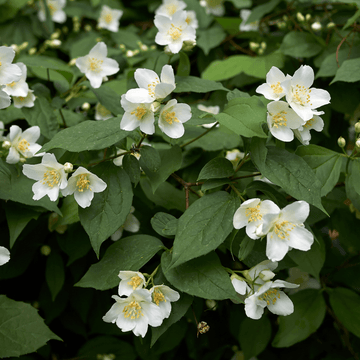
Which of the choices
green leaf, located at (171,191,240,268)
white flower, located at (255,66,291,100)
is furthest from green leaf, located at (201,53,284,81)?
green leaf, located at (171,191,240,268)

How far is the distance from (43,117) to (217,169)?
794 millimetres

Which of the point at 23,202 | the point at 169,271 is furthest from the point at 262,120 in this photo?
the point at 23,202

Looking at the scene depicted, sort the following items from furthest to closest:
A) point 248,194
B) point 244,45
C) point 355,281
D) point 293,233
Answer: point 244,45 < point 355,281 < point 248,194 < point 293,233

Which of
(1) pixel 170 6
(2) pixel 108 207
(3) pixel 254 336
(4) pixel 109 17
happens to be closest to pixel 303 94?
(2) pixel 108 207

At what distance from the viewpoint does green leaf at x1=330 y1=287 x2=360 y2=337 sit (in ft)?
4.73

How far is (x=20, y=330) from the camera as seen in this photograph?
1231mm

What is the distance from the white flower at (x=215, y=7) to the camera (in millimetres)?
2461

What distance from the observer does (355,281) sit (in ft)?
5.27

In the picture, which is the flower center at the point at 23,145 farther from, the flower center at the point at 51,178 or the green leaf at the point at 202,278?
the green leaf at the point at 202,278

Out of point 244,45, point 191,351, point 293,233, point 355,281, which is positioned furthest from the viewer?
point 244,45

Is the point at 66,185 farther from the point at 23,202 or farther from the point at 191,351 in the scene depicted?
the point at 191,351

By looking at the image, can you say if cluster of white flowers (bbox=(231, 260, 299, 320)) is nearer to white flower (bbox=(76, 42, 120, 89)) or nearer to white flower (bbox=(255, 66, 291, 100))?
white flower (bbox=(255, 66, 291, 100))

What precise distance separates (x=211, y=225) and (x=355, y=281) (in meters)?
0.95

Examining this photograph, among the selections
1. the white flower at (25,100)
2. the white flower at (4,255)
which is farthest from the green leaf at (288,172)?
the white flower at (25,100)
